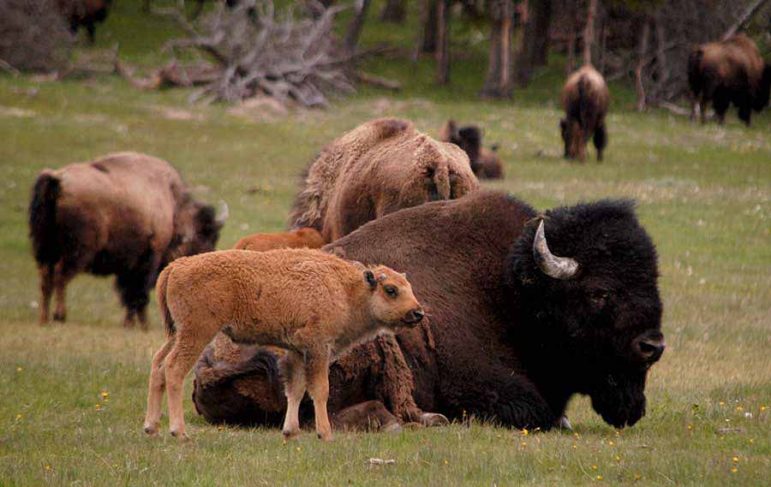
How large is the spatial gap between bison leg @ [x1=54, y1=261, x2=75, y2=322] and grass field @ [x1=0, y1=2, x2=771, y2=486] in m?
0.21

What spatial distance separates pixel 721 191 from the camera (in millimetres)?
26422

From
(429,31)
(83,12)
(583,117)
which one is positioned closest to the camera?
(583,117)

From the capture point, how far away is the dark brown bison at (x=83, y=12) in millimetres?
46906

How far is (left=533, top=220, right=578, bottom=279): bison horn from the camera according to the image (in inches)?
329

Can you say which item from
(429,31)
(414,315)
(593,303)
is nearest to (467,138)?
(593,303)

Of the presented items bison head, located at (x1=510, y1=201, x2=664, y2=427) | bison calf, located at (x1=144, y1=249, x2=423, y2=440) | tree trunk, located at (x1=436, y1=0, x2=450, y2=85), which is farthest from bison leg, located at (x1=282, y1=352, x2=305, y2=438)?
tree trunk, located at (x1=436, y1=0, x2=450, y2=85)

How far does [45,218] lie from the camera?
16.0 m

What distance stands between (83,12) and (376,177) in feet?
127

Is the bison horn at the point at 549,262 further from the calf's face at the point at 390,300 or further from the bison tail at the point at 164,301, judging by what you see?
the bison tail at the point at 164,301

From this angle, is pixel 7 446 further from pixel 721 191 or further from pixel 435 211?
pixel 721 191

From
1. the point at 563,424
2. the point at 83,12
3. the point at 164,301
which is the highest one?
the point at 164,301

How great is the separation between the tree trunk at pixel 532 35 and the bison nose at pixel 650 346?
124 feet

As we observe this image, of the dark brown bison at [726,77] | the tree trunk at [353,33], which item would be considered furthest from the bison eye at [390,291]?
the tree trunk at [353,33]

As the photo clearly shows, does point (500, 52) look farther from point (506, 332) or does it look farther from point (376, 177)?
point (506, 332)
